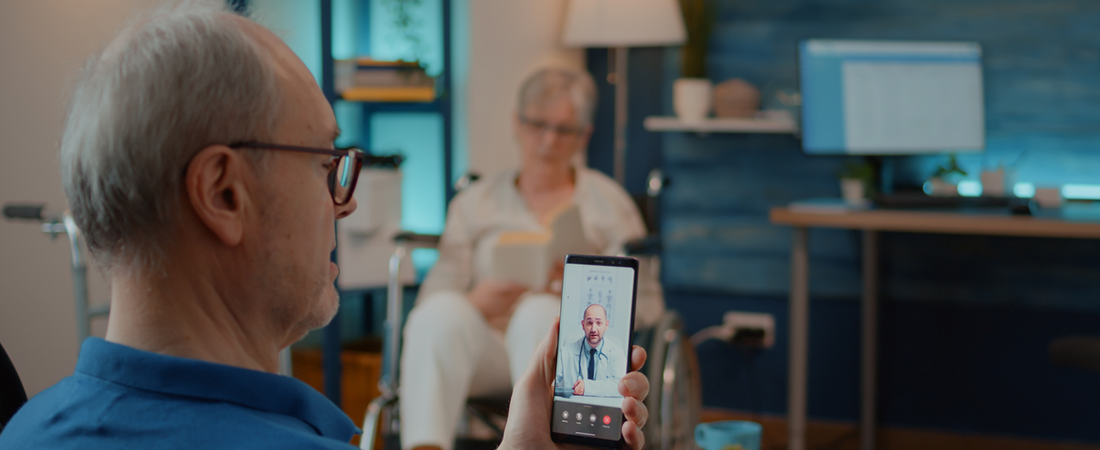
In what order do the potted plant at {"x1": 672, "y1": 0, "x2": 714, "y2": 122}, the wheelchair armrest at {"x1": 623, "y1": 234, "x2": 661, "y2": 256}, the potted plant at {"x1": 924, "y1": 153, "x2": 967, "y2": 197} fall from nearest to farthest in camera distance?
the wheelchair armrest at {"x1": 623, "y1": 234, "x2": 661, "y2": 256}
the potted plant at {"x1": 924, "y1": 153, "x2": 967, "y2": 197}
the potted plant at {"x1": 672, "y1": 0, "x2": 714, "y2": 122}

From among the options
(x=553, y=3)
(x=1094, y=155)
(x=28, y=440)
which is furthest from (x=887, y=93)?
(x=28, y=440)

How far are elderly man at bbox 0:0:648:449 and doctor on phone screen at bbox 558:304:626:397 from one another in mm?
216

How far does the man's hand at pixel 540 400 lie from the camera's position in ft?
2.46

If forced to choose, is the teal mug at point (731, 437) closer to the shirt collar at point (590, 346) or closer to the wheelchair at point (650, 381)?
the wheelchair at point (650, 381)

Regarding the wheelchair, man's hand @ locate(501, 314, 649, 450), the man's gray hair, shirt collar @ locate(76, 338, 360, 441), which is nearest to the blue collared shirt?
shirt collar @ locate(76, 338, 360, 441)

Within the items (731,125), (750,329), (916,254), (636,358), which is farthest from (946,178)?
(636,358)

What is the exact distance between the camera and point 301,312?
2.19ft

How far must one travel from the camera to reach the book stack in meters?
2.36

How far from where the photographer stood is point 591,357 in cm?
77

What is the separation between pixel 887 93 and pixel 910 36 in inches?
14.1

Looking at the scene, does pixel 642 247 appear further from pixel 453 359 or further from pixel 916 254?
pixel 916 254

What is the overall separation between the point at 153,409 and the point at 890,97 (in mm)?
2354

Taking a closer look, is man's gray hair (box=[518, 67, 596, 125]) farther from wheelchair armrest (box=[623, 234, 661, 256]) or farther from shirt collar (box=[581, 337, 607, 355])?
shirt collar (box=[581, 337, 607, 355])

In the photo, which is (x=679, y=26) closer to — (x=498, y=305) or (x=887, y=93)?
(x=887, y=93)
